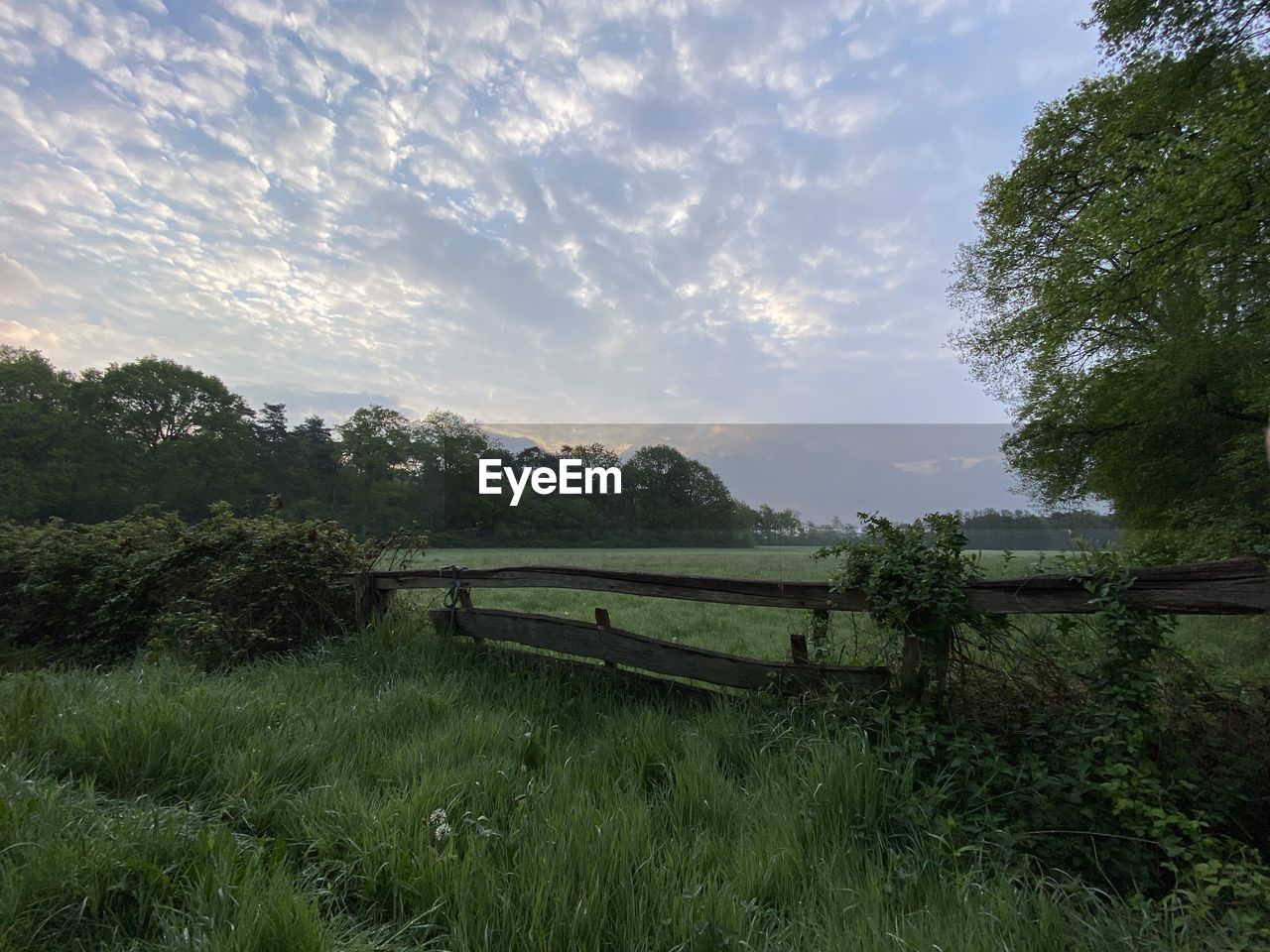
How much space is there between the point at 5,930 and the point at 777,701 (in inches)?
126

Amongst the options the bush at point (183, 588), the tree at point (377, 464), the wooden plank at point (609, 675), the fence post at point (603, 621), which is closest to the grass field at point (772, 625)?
the wooden plank at point (609, 675)

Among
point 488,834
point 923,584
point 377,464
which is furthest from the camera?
point 377,464

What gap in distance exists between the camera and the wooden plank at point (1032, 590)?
2.28m

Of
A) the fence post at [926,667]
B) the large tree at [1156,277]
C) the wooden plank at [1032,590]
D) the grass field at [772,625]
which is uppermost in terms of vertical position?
the large tree at [1156,277]

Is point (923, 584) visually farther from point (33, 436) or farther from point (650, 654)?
point (33, 436)

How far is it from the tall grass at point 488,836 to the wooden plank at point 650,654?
20 cm

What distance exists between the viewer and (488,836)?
83.9 inches

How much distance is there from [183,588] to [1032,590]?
7703 mm

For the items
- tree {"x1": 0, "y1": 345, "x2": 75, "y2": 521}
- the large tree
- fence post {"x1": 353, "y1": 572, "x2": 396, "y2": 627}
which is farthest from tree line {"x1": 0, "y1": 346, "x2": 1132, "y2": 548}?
fence post {"x1": 353, "y1": 572, "x2": 396, "y2": 627}

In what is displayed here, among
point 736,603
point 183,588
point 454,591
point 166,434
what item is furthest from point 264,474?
point 736,603

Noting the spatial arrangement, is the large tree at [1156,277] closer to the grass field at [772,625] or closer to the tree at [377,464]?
the grass field at [772,625]

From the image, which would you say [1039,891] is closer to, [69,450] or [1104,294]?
[1104,294]

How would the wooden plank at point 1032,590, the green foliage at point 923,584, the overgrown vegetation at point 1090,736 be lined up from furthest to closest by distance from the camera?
the green foliage at point 923,584 < the wooden plank at point 1032,590 < the overgrown vegetation at point 1090,736

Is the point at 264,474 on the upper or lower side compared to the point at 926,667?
upper
